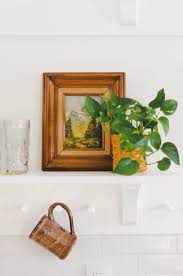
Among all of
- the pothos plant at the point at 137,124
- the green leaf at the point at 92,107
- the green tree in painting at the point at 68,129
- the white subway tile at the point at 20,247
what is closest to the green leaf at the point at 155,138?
the pothos plant at the point at 137,124

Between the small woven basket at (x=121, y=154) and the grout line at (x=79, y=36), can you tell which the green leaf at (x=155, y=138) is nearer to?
the small woven basket at (x=121, y=154)

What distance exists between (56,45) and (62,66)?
0.27 feet

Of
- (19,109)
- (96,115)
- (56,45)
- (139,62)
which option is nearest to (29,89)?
(19,109)

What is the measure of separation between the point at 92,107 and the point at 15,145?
291 millimetres

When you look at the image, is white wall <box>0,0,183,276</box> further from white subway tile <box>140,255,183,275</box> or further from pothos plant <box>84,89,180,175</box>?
pothos plant <box>84,89,180,175</box>

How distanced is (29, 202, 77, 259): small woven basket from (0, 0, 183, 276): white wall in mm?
184

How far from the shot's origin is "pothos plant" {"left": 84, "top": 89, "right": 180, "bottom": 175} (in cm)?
121

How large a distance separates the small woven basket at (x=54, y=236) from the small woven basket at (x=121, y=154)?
9.6 inches

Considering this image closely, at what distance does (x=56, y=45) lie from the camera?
1.44m

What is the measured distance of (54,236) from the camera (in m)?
1.32

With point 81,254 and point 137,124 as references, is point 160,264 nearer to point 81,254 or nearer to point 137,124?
point 81,254

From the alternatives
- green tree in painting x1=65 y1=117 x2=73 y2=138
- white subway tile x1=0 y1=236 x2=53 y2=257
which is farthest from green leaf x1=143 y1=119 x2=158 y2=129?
white subway tile x1=0 y1=236 x2=53 y2=257

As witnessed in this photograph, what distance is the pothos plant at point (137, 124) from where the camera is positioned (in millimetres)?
1208

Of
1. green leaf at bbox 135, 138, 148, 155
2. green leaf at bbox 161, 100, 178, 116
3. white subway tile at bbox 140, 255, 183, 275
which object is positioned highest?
green leaf at bbox 161, 100, 178, 116
